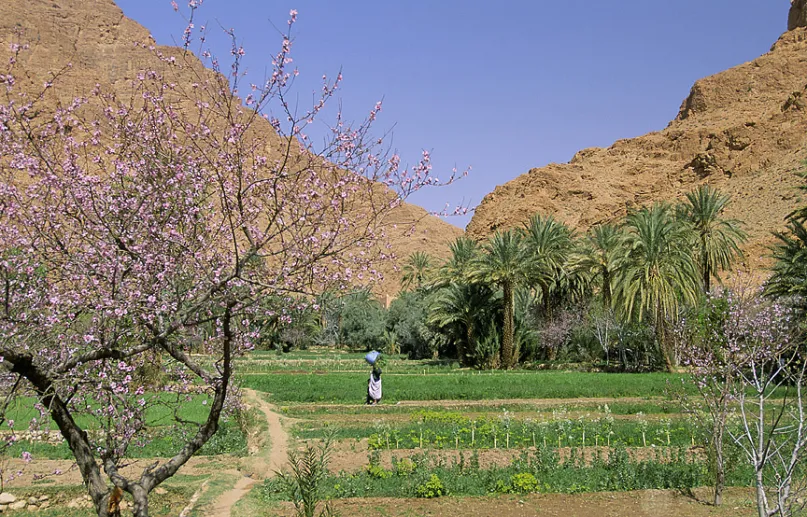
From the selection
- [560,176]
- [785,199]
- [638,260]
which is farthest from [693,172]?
[638,260]

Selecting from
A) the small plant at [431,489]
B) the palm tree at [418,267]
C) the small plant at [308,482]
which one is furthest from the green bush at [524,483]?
the palm tree at [418,267]

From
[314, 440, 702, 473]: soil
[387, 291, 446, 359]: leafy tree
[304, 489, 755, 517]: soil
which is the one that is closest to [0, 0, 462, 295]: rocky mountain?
[387, 291, 446, 359]: leafy tree

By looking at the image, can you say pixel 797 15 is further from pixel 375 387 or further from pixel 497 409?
pixel 375 387

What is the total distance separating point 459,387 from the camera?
28.0 m

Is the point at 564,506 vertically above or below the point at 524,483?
below

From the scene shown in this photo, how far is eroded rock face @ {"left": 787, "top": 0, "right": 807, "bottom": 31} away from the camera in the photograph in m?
130

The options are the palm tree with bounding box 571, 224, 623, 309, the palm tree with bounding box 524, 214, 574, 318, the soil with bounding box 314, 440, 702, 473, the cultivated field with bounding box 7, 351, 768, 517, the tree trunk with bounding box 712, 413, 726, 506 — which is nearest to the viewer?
A: the tree trunk with bounding box 712, 413, 726, 506

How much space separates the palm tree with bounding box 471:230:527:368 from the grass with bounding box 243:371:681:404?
343 inches

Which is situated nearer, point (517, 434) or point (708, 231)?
point (517, 434)

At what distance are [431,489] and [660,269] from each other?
95.4ft

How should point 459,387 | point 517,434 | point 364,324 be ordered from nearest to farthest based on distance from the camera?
point 517,434 → point 459,387 → point 364,324

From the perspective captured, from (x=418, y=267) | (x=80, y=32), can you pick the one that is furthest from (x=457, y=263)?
(x=80, y=32)

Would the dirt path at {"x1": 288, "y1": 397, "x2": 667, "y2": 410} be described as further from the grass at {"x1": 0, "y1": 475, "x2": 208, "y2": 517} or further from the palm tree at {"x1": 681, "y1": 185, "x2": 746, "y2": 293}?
the palm tree at {"x1": 681, "y1": 185, "x2": 746, "y2": 293}

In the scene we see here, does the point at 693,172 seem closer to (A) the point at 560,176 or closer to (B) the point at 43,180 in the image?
(A) the point at 560,176
